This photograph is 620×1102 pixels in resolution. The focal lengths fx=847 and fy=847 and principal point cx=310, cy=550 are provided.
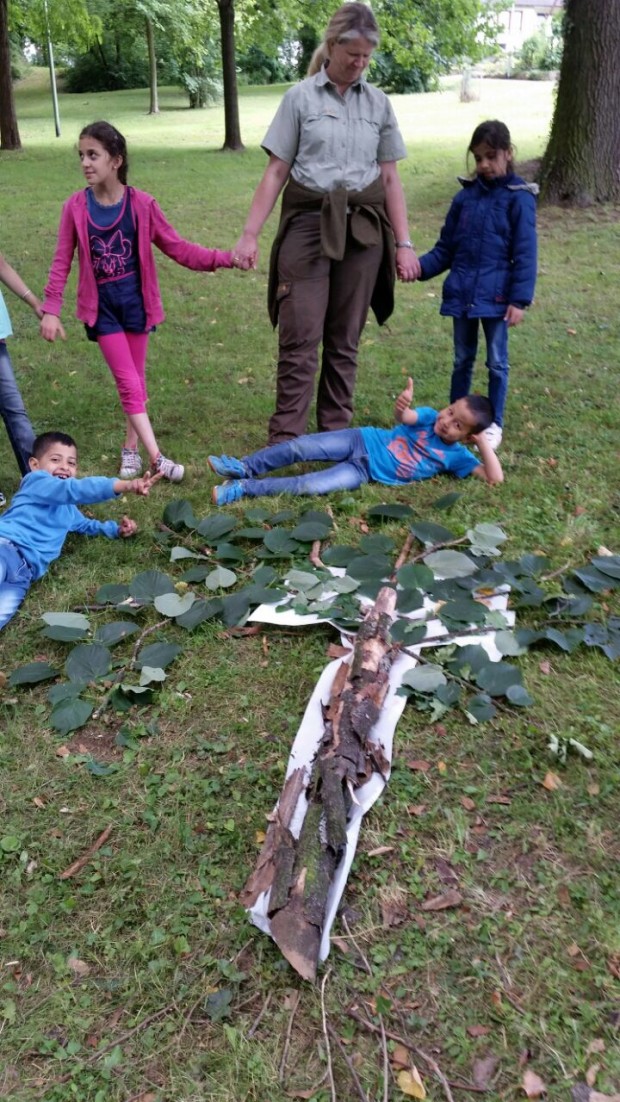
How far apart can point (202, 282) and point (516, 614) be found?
629 centimetres

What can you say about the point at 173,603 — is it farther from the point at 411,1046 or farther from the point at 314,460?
the point at 411,1046

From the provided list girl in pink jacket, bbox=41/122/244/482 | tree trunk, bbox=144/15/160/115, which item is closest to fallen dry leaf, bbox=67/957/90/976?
girl in pink jacket, bbox=41/122/244/482

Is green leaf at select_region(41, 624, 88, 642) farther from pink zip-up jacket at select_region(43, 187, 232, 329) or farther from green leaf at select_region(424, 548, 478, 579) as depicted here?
pink zip-up jacket at select_region(43, 187, 232, 329)

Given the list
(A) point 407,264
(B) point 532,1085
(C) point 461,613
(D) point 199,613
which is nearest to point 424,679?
(C) point 461,613

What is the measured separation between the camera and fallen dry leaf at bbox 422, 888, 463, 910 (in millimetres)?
2174

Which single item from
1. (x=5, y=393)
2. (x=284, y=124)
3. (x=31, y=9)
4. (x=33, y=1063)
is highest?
(x=31, y=9)

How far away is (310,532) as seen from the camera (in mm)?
3758

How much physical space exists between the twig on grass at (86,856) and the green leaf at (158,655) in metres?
0.70

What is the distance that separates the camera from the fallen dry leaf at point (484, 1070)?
1.81 m

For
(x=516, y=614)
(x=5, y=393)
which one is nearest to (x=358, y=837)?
(x=516, y=614)

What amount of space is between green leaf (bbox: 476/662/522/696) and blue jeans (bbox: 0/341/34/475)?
2.55 metres

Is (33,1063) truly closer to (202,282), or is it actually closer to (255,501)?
(255,501)

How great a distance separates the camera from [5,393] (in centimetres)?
416

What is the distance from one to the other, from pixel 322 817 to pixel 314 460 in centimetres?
242
